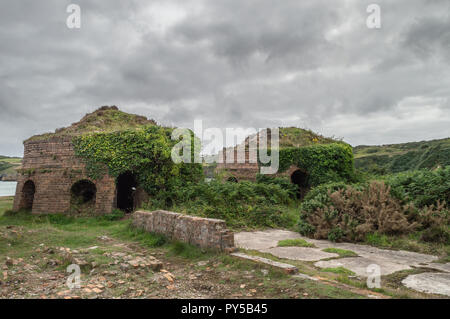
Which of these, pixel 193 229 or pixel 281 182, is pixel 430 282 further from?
pixel 281 182

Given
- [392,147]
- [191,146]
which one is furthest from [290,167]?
[392,147]

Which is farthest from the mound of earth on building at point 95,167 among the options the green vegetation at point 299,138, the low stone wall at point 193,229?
the green vegetation at point 299,138

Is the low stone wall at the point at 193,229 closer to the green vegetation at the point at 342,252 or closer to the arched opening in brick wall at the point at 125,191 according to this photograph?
the green vegetation at the point at 342,252

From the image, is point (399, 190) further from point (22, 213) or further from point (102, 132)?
point (22, 213)

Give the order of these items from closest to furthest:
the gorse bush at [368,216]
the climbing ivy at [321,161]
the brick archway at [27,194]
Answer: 1. the gorse bush at [368,216]
2. the brick archway at [27,194]
3. the climbing ivy at [321,161]

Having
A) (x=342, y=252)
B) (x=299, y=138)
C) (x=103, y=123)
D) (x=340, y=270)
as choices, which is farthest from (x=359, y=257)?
(x=299, y=138)

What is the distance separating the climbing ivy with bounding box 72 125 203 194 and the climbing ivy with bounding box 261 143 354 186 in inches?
320

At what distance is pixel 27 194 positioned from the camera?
16328 mm

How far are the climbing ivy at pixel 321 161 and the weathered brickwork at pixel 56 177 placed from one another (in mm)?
10902

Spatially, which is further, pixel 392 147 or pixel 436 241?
pixel 392 147

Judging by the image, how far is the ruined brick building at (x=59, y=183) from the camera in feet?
47.3

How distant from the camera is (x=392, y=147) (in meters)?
68.3

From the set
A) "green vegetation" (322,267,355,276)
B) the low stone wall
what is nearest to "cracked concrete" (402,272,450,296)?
"green vegetation" (322,267,355,276)
